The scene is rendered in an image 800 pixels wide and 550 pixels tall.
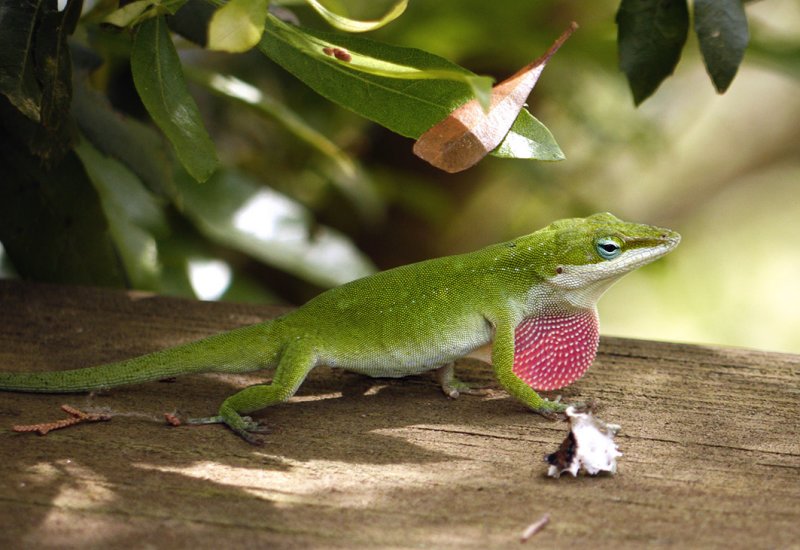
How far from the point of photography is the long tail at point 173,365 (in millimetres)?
1979

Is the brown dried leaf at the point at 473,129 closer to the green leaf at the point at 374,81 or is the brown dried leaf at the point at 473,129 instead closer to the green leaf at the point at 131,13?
the green leaf at the point at 374,81

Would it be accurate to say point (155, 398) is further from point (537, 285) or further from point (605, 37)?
point (605, 37)

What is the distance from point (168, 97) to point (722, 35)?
1147mm

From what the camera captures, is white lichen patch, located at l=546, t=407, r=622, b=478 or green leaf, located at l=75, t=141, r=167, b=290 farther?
green leaf, located at l=75, t=141, r=167, b=290

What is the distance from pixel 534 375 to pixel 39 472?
1055 millimetres

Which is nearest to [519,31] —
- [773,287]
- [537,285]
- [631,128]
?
[631,128]

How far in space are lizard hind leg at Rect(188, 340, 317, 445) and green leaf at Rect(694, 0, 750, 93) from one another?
1051 millimetres

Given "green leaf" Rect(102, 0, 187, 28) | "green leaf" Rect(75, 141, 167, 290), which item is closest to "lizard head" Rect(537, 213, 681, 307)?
"green leaf" Rect(102, 0, 187, 28)

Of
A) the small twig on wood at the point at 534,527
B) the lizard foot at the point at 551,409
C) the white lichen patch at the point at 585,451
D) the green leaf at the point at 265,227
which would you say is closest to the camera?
the small twig on wood at the point at 534,527

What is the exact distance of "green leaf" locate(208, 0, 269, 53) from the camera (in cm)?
148

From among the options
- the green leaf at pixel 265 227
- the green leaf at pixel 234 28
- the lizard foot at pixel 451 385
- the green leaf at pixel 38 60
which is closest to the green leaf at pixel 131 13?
the green leaf at pixel 38 60

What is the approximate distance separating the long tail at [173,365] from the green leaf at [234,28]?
77cm

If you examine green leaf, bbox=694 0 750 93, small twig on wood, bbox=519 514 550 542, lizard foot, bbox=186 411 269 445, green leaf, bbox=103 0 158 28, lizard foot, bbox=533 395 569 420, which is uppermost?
green leaf, bbox=694 0 750 93

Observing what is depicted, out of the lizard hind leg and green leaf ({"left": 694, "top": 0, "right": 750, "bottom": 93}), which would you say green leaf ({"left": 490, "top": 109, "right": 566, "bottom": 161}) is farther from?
the lizard hind leg
